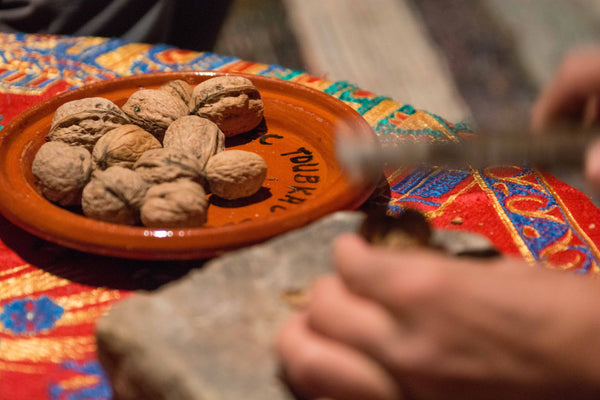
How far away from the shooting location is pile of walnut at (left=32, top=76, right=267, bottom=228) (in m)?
0.81

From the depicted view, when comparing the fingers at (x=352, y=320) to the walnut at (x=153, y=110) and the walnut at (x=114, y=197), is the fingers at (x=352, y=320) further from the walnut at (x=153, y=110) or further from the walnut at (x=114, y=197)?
the walnut at (x=153, y=110)

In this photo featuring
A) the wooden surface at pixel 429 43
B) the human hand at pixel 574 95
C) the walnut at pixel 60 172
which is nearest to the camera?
the human hand at pixel 574 95

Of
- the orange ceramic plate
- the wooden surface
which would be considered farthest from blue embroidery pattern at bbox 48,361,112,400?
the wooden surface

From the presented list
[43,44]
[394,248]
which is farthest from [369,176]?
[43,44]

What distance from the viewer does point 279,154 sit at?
104cm

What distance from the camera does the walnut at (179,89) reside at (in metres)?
1.09

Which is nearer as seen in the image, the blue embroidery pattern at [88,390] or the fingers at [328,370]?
the fingers at [328,370]

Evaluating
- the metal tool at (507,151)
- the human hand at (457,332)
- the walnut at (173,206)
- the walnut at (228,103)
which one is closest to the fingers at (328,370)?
the human hand at (457,332)

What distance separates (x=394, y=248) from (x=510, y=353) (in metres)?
0.17

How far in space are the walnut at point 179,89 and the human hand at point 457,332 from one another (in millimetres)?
682

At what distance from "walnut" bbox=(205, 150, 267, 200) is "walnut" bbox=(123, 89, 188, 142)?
0.55 ft

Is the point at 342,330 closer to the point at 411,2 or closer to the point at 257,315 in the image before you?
the point at 257,315

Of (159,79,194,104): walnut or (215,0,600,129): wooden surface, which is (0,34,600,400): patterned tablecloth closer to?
(159,79,194,104): walnut

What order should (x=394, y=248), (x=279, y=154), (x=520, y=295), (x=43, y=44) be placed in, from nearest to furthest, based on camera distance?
(x=520, y=295) → (x=394, y=248) → (x=279, y=154) → (x=43, y=44)
